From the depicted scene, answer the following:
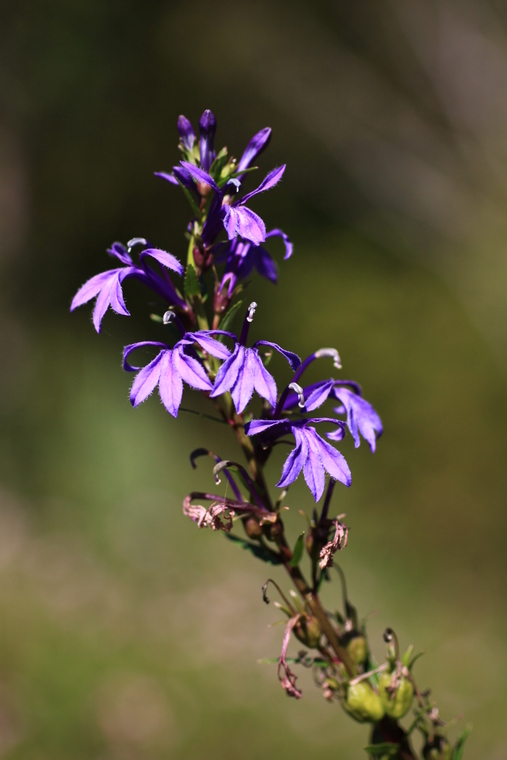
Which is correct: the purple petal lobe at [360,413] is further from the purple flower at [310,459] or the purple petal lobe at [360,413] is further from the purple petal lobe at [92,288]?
the purple petal lobe at [92,288]

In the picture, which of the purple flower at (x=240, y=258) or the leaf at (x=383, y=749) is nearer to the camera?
the leaf at (x=383, y=749)

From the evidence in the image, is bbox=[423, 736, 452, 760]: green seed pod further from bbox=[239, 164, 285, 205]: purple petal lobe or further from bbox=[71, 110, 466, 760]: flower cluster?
bbox=[239, 164, 285, 205]: purple petal lobe

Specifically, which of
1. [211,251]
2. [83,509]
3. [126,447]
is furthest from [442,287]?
[211,251]

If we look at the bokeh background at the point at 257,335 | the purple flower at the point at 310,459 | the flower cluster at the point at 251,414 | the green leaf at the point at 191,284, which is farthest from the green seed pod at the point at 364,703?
the bokeh background at the point at 257,335

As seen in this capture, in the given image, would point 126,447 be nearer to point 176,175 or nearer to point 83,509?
point 83,509

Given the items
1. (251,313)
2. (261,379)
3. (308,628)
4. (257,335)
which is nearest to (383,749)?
(308,628)

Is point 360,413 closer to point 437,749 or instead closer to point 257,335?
point 437,749
